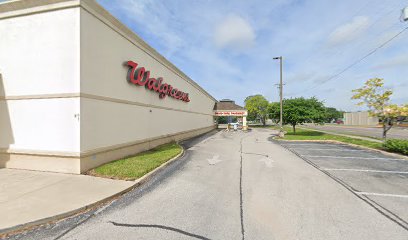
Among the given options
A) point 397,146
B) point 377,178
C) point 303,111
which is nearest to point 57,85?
point 377,178

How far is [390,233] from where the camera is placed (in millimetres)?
3670

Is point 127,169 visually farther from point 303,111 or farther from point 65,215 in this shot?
point 303,111

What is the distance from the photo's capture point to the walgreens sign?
10.3 meters

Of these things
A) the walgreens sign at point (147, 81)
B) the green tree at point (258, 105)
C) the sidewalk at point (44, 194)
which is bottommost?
the sidewalk at point (44, 194)

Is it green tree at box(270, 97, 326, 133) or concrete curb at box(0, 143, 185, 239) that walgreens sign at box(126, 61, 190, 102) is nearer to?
concrete curb at box(0, 143, 185, 239)

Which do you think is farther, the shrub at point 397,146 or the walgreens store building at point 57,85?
the shrub at point 397,146

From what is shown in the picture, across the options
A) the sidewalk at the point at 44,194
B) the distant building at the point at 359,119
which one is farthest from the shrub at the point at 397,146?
the distant building at the point at 359,119

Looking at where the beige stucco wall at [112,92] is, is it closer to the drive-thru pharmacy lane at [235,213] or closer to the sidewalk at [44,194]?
the sidewalk at [44,194]

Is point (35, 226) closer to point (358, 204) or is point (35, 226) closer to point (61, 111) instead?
point (61, 111)

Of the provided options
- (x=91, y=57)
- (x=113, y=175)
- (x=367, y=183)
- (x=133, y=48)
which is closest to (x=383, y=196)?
(x=367, y=183)

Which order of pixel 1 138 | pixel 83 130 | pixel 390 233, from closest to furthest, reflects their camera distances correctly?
pixel 390 233 < pixel 83 130 < pixel 1 138

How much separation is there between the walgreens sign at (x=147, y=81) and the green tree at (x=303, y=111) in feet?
52.9

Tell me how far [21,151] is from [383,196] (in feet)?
42.3

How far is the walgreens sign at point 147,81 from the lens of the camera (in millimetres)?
10267
